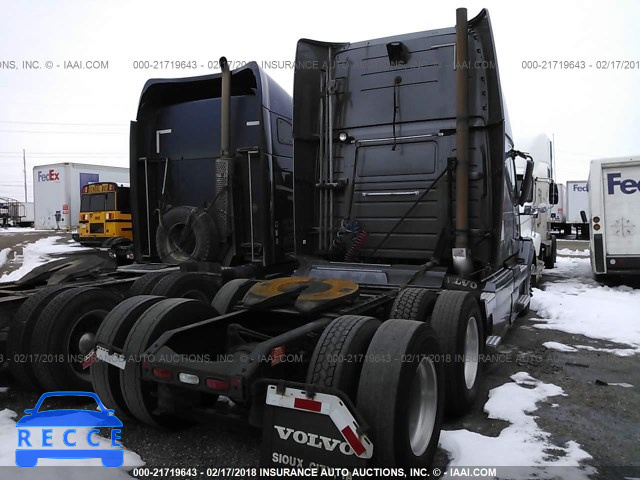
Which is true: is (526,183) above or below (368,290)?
above

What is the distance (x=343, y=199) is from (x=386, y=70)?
1.60 meters

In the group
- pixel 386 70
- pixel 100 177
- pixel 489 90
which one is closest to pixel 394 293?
pixel 489 90

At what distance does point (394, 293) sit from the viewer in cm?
Result: 437

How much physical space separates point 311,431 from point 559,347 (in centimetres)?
469

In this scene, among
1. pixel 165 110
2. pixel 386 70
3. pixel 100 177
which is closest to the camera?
pixel 386 70

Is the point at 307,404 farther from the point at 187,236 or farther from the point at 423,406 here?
the point at 187,236

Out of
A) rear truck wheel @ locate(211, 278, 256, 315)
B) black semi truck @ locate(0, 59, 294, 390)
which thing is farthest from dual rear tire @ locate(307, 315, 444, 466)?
black semi truck @ locate(0, 59, 294, 390)

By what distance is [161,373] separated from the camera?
9.27 feet

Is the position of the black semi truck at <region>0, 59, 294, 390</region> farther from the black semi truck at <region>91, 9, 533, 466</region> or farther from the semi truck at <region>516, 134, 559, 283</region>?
the semi truck at <region>516, 134, 559, 283</region>

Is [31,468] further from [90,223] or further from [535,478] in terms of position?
[90,223]

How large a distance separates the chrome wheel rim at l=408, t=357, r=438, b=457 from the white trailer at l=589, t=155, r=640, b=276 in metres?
8.98

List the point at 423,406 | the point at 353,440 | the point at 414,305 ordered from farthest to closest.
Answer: the point at 414,305, the point at 423,406, the point at 353,440

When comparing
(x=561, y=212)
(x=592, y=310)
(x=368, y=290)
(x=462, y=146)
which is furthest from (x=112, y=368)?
(x=561, y=212)

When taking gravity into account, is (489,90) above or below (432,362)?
above
